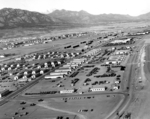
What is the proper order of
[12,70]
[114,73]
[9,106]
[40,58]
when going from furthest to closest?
[40,58], [12,70], [114,73], [9,106]

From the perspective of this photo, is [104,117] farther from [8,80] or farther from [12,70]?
[12,70]

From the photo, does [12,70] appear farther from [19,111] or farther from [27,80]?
[19,111]

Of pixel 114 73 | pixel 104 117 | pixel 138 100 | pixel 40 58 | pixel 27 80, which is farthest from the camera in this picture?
pixel 40 58

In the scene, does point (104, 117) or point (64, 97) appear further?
point (64, 97)

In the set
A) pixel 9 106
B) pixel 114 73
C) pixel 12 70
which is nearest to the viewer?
pixel 9 106

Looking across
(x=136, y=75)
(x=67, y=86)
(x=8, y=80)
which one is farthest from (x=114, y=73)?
(x=8, y=80)

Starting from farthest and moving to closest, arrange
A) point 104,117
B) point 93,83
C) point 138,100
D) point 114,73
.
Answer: point 114,73 < point 93,83 < point 138,100 < point 104,117

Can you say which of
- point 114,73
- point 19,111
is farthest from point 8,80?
point 114,73

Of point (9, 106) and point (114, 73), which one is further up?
point (114, 73)

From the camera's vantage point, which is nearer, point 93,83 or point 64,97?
point 64,97
